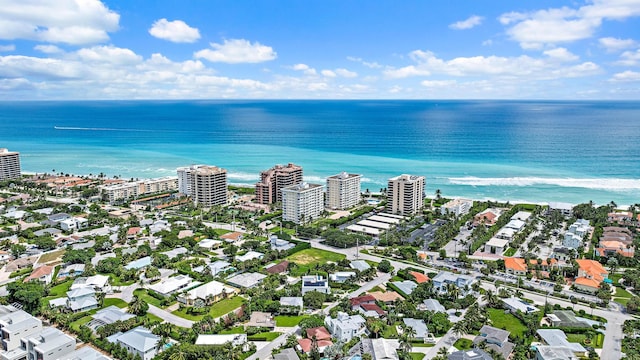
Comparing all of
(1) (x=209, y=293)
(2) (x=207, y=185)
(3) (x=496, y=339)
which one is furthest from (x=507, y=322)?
(2) (x=207, y=185)

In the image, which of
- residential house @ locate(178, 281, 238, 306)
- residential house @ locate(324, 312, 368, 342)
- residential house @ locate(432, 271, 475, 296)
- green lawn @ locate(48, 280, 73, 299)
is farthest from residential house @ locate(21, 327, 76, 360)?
residential house @ locate(432, 271, 475, 296)

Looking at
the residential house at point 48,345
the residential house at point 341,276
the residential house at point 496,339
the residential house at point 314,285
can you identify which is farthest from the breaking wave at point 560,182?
the residential house at point 48,345

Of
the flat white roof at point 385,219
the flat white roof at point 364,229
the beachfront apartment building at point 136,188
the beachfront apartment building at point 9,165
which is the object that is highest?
the beachfront apartment building at point 9,165

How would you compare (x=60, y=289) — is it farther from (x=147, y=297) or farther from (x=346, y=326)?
(x=346, y=326)

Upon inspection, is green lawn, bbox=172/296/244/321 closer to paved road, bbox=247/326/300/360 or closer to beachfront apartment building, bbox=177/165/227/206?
paved road, bbox=247/326/300/360

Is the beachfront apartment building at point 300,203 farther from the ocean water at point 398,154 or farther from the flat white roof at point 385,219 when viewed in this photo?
the ocean water at point 398,154

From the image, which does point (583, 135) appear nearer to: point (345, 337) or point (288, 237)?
point (288, 237)

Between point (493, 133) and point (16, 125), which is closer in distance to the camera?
point (493, 133)

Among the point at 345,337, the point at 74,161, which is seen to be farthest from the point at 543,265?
the point at 74,161
